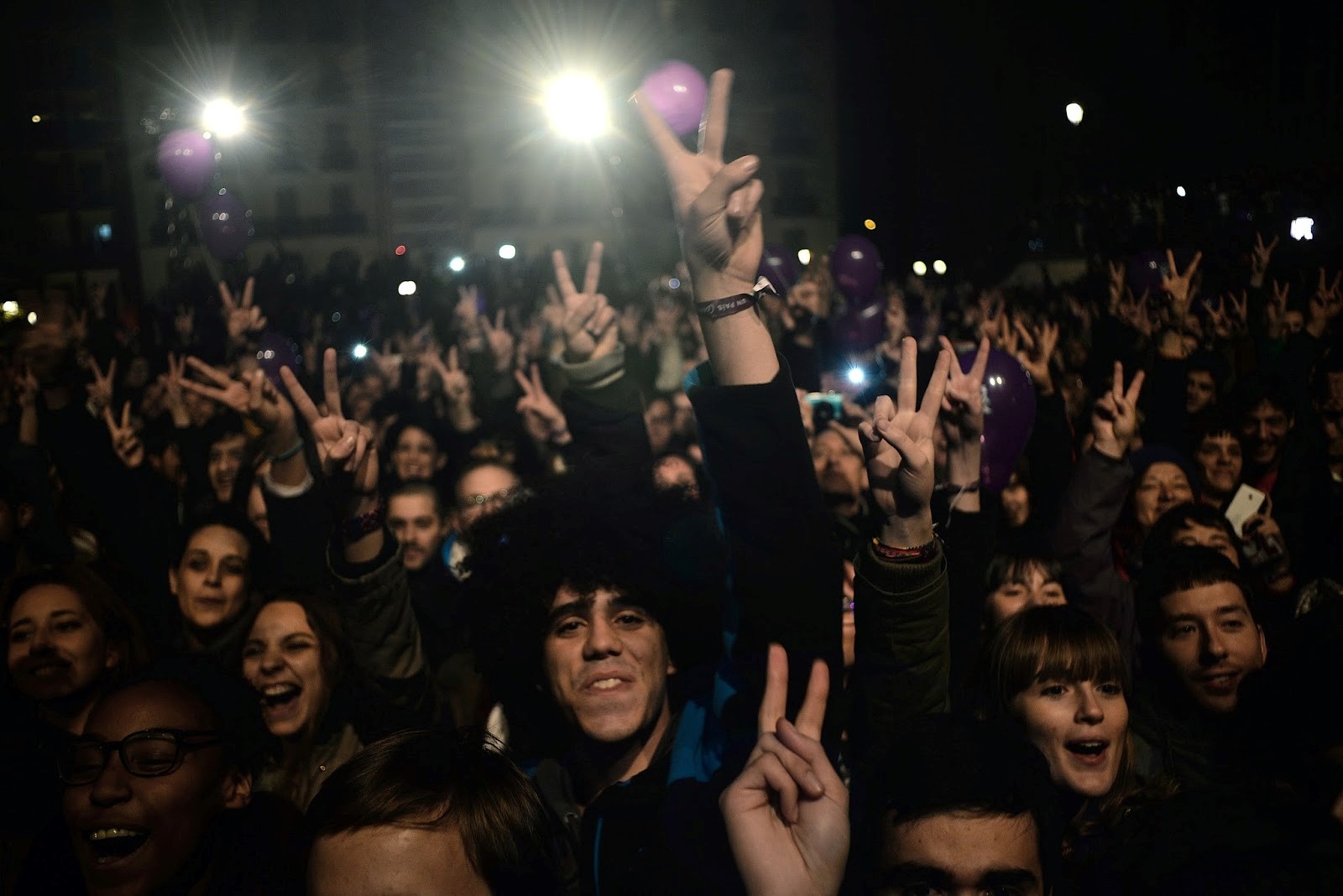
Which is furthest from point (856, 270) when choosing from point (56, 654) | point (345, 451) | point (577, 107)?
point (577, 107)

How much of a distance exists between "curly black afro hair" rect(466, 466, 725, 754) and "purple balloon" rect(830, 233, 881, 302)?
6.90 m

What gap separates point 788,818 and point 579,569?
978 mm

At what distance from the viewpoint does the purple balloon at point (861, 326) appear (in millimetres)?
9477

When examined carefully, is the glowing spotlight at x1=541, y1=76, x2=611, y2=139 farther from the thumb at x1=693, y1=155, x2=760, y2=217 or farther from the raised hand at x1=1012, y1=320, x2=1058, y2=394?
the thumb at x1=693, y1=155, x2=760, y2=217

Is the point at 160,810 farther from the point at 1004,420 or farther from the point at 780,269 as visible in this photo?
the point at 780,269

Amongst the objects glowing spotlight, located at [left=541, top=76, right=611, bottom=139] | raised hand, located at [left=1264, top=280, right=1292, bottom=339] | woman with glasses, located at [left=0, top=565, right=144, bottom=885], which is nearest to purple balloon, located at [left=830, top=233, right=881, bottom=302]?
raised hand, located at [left=1264, top=280, right=1292, bottom=339]

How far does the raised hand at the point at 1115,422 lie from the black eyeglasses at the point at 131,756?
268 centimetres

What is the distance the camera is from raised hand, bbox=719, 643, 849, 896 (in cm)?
162

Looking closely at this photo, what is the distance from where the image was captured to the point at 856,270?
9477 millimetres

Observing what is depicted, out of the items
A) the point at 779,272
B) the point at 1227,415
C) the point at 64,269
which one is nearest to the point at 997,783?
the point at 1227,415

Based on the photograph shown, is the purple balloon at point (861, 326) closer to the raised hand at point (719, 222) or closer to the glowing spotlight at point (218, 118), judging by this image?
the raised hand at point (719, 222)

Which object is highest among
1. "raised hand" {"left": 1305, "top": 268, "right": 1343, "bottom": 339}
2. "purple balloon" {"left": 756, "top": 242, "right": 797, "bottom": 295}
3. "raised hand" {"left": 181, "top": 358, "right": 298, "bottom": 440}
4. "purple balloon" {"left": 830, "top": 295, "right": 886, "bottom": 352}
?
"purple balloon" {"left": 756, "top": 242, "right": 797, "bottom": 295}

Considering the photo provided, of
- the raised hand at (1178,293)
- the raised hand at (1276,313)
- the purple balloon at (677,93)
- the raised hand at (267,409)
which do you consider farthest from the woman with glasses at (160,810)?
the raised hand at (1276,313)

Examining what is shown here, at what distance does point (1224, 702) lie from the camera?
9.30ft
